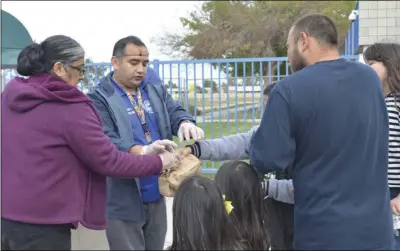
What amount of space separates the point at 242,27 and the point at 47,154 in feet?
73.7

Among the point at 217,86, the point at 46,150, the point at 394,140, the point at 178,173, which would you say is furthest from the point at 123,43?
the point at 217,86

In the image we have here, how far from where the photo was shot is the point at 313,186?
6.24 ft

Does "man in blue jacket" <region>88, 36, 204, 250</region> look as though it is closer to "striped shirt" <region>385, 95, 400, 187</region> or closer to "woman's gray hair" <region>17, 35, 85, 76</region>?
"woman's gray hair" <region>17, 35, 85, 76</region>

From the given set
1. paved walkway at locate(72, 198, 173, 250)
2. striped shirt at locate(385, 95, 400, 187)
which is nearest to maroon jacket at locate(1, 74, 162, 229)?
striped shirt at locate(385, 95, 400, 187)

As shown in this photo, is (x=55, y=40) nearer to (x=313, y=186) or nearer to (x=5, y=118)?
(x=5, y=118)

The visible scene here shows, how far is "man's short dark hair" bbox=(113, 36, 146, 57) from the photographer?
2.86 metres

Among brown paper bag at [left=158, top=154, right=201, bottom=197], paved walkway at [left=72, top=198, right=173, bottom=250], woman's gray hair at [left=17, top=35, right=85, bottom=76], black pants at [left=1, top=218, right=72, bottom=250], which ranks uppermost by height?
woman's gray hair at [left=17, top=35, right=85, bottom=76]

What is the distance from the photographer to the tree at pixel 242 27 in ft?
73.5

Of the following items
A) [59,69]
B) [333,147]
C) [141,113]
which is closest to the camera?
[333,147]

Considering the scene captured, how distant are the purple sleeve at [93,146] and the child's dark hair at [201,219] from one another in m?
0.35

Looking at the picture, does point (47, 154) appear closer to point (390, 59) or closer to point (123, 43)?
point (123, 43)

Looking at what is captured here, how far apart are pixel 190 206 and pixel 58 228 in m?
0.62

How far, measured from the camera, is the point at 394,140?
2.35 meters

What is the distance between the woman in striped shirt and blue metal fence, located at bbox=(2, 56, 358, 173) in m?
3.34
